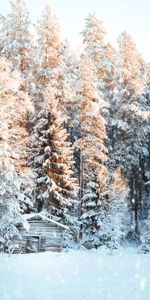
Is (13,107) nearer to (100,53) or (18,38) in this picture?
(18,38)

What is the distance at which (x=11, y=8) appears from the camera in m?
31.5

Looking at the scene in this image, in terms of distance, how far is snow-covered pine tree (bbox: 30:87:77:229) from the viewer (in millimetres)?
26359

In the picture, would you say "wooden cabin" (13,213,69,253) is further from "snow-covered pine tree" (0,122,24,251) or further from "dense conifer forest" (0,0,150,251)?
"snow-covered pine tree" (0,122,24,251)

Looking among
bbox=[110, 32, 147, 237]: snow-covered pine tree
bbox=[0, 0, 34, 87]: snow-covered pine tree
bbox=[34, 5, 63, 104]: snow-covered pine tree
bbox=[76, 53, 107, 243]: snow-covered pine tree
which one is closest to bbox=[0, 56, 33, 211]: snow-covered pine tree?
bbox=[76, 53, 107, 243]: snow-covered pine tree

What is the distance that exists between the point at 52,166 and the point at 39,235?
5558 millimetres

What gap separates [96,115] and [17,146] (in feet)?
31.2

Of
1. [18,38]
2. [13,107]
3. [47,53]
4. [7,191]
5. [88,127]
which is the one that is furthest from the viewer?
[47,53]

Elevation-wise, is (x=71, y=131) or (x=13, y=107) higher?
(x=71, y=131)

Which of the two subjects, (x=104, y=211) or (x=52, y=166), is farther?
(x=104, y=211)

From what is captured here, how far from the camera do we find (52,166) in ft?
90.1

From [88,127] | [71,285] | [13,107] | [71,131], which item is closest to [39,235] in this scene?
[13,107]

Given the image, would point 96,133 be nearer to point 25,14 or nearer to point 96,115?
point 96,115

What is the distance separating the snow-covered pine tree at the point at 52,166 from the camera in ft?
86.5

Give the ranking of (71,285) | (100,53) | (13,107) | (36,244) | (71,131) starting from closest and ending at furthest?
(71,285) → (13,107) → (36,244) → (100,53) → (71,131)
